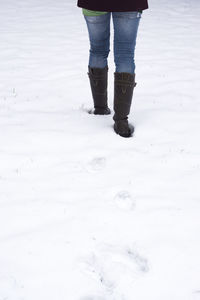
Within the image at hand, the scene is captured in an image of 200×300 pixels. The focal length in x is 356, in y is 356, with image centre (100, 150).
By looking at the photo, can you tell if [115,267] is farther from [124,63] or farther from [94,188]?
[124,63]

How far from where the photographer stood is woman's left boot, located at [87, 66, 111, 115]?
3064 millimetres

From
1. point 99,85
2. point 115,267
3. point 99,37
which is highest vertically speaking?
point 99,37

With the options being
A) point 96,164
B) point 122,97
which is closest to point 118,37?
point 122,97

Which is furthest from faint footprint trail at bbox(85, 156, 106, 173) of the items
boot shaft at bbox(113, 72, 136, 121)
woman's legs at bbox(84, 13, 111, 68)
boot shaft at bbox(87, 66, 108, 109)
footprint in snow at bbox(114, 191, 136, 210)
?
woman's legs at bbox(84, 13, 111, 68)

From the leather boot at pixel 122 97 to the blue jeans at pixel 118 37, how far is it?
0.18 feet

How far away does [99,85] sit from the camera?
3115mm

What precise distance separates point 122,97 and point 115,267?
4.85 ft

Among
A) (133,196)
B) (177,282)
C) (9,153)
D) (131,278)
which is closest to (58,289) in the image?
(131,278)

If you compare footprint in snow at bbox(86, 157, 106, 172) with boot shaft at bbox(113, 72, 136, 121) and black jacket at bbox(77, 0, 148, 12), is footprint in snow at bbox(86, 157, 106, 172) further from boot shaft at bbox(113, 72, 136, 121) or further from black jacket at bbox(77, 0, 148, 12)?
black jacket at bbox(77, 0, 148, 12)

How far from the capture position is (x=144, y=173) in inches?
103

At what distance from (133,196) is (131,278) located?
2.22 ft

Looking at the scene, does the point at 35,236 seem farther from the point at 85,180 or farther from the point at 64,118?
the point at 64,118

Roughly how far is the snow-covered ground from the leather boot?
119 millimetres

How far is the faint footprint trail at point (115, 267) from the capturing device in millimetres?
1732
